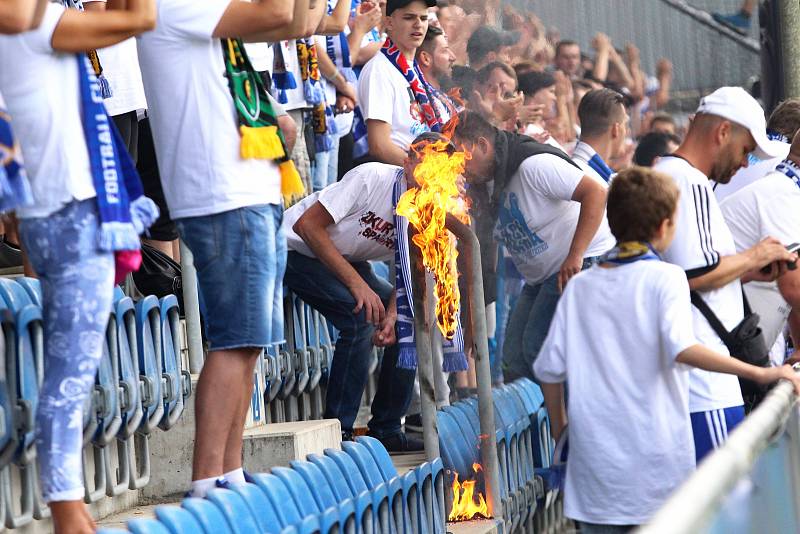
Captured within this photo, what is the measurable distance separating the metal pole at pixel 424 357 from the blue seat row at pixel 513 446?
19cm

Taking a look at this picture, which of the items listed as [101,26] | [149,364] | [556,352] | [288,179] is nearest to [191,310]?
[149,364]

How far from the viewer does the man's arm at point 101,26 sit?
387 centimetres

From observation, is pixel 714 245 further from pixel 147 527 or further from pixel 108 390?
pixel 147 527

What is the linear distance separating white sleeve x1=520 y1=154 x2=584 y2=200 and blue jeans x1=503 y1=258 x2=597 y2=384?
15.4 inches

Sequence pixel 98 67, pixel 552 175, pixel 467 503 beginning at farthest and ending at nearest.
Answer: pixel 552 175
pixel 467 503
pixel 98 67

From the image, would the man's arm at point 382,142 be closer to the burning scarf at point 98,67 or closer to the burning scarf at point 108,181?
the burning scarf at point 98,67

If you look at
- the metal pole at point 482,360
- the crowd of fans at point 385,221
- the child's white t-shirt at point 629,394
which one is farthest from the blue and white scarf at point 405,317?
the child's white t-shirt at point 629,394

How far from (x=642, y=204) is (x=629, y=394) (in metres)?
0.54

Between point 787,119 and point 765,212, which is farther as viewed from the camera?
point 787,119

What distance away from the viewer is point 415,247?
623 cm

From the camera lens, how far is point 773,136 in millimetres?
7477

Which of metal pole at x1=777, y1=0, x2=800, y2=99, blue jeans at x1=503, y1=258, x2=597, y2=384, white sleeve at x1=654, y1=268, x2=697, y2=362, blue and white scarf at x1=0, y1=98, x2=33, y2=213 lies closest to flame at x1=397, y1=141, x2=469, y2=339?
blue jeans at x1=503, y1=258, x2=597, y2=384

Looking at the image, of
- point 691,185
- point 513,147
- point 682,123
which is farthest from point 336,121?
point 691,185

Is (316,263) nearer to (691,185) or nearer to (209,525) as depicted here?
(691,185)
